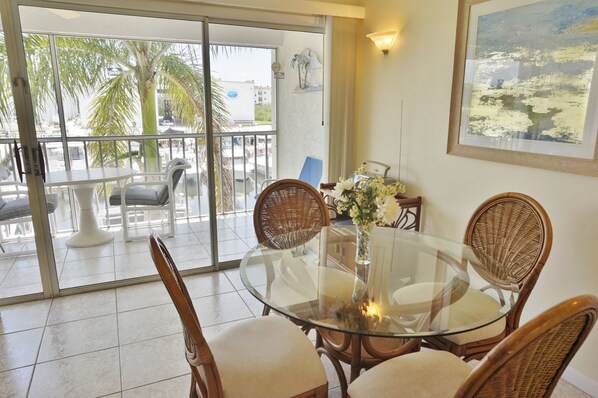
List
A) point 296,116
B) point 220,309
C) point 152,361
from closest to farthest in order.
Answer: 1. point 152,361
2. point 220,309
3. point 296,116

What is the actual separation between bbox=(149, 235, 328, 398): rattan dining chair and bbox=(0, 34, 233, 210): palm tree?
2246mm

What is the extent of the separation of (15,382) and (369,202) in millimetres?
2012

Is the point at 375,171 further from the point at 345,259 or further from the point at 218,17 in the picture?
the point at 218,17

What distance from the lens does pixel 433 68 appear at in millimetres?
2738

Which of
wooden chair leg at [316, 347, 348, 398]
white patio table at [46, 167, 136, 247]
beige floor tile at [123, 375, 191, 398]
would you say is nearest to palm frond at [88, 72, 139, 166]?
white patio table at [46, 167, 136, 247]

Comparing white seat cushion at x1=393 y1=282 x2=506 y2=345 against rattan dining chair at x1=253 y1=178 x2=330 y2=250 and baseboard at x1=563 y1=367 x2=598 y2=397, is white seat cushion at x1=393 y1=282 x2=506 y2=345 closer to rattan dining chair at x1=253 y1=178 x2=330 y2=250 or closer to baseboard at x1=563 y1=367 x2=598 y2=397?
baseboard at x1=563 y1=367 x2=598 y2=397

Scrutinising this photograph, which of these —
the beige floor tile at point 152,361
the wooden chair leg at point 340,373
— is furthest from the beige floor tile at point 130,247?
the wooden chair leg at point 340,373

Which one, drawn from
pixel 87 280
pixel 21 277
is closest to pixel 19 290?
pixel 21 277

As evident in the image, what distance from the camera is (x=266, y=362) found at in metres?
1.46

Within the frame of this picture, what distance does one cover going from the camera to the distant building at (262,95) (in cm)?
382

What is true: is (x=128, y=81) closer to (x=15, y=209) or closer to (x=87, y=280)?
(x=15, y=209)

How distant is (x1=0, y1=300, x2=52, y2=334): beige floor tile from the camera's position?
2.56m

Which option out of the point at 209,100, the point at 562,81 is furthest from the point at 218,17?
the point at 562,81

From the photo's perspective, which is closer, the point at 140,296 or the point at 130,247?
the point at 140,296
